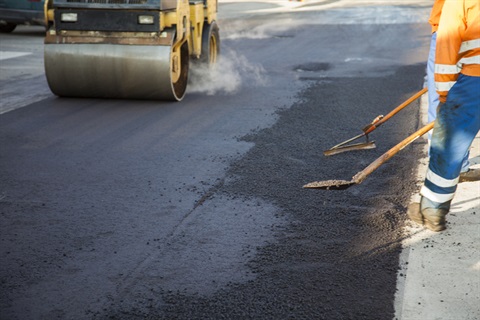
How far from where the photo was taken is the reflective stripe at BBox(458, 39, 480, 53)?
460 cm

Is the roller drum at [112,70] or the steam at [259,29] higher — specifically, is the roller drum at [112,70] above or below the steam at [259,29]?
above

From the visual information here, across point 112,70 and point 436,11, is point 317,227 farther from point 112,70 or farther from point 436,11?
point 112,70

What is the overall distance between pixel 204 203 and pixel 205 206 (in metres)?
0.07

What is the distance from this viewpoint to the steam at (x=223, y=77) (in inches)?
412

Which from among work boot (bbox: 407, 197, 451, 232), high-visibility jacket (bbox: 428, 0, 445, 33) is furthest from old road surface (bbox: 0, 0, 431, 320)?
high-visibility jacket (bbox: 428, 0, 445, 33)

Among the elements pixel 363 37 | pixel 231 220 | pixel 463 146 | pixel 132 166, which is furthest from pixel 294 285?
pixel 363 37

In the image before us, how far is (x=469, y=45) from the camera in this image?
15.2ft

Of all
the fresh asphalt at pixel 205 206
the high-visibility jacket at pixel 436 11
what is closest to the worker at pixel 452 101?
the fresh asphalt at pixel 205 206

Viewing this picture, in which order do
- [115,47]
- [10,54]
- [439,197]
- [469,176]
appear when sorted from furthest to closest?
[10,54] < [115,47] < [469,176] < [439,197]

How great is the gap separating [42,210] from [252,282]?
6.50 ft

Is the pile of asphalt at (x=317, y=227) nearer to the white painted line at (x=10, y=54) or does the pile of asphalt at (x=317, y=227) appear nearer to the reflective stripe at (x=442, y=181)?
the reflective stripe at (x=442, y=181)

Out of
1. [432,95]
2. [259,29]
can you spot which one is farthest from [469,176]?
[259,29]

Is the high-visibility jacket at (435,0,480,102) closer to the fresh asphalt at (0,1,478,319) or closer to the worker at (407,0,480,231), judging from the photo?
the worker at (407,0,480,231)

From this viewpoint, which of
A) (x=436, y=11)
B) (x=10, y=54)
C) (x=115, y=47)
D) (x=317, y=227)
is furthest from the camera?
(x=10, y=54)
